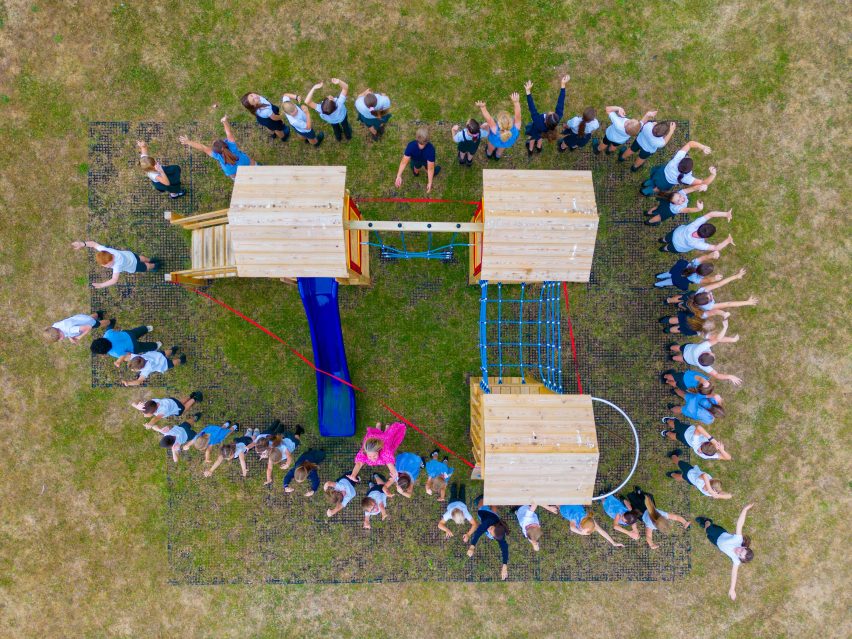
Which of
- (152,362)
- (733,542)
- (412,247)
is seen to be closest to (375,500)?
(152,362)

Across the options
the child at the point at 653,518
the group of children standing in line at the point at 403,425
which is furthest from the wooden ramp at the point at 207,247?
the child at the point at 653,518

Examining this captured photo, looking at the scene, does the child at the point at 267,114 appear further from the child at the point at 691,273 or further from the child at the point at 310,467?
the child at the point at 691,273

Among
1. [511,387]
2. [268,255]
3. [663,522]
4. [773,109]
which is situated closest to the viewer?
[268,255]

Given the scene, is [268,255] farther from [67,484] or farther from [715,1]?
[715,1]

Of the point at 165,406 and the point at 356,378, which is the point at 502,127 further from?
the point at 165,406

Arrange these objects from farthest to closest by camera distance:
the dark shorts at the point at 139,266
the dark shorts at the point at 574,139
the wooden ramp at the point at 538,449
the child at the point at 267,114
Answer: the dark shorts at the point at 139,266, the dark shorts at the point at 574,139, the child at the point at 267,114, the wooden ramp at the point at 538,449

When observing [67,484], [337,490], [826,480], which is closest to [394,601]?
[337,490]

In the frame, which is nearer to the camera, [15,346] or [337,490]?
[337,490]
